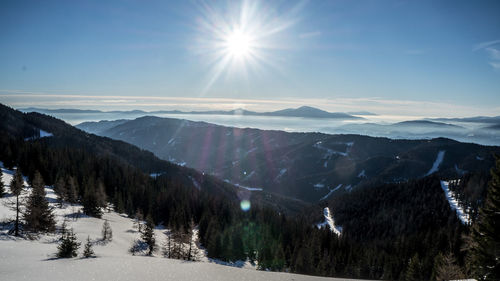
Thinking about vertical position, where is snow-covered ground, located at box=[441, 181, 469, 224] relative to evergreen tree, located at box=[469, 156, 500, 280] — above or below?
below

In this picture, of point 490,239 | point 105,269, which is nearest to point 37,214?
point 105,269

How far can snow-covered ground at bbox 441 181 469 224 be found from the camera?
13075cm

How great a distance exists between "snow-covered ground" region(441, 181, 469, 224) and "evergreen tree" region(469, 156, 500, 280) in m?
141

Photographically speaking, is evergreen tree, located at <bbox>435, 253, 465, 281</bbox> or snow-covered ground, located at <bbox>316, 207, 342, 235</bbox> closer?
evergreen tree, located at <bbox>435, 253, 465, 281</bbox>

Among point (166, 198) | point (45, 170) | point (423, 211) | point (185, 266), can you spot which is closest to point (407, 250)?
point (423, 211)

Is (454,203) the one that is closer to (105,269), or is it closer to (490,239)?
(490,239)

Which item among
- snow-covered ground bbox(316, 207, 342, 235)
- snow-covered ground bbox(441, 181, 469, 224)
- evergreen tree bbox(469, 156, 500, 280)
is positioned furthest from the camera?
snow-covered ground bbox(316, 207, 342, 235)

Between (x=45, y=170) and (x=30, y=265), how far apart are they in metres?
75.6

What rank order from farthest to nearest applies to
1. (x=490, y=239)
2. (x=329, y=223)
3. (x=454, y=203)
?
(x=329, y=223) → (x=454, y=203) → (x=490, y=239)

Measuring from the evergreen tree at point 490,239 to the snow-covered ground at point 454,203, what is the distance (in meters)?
141

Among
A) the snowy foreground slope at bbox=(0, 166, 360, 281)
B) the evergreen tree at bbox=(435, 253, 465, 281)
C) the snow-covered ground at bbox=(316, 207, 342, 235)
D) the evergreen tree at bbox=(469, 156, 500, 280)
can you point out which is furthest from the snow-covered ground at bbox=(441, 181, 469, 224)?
the snowy foreground slope at bbox=(0, 166, 360, 281)

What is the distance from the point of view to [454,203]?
482ft

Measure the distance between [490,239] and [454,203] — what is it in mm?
170387

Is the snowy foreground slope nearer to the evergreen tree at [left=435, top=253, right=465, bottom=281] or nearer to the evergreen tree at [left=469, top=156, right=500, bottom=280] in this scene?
the evergreen tree at [left=469, top=156, right=500, bottom=280]
